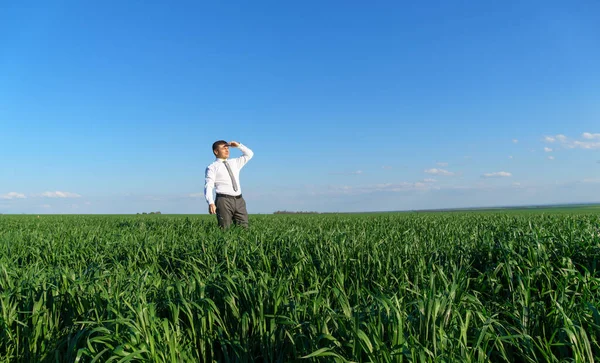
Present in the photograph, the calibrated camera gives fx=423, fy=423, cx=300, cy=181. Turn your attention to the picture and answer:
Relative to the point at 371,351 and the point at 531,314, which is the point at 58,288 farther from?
the point at 531,314

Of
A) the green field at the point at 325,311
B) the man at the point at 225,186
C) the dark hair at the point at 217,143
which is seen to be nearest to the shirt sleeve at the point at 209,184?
the man at the point at 225,186

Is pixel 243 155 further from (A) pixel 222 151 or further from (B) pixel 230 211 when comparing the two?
(B) pixel 230 211

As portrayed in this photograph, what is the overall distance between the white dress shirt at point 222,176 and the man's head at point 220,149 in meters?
0.12

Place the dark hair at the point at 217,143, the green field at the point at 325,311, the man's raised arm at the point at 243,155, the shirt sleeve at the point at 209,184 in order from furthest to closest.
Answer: the man's raised arm at the point at 243,155 → the dark hair at the point at 217,143 → the shirt sleeve at the point at 209,184 → the green field at the point at 325,311

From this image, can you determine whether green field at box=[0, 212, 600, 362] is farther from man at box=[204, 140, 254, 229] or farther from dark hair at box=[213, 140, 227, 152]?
dark hair at box=[213, 140, 227, 152]

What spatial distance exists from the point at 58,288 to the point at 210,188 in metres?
5.42

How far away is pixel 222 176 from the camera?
984 cm

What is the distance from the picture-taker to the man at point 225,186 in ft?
31.7

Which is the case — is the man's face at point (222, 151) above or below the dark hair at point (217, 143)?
below

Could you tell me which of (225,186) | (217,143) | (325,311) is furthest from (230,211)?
(325,311)

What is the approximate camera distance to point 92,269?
4.92 m

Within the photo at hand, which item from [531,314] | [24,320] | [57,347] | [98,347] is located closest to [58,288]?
[24,320]

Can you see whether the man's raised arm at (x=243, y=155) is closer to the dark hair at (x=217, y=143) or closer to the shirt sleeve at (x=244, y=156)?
the shirt sleeve at (x=244, y=156)

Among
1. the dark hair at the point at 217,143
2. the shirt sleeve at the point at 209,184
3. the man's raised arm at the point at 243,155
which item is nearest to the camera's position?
the shirt sleeve at the point at 209,184
